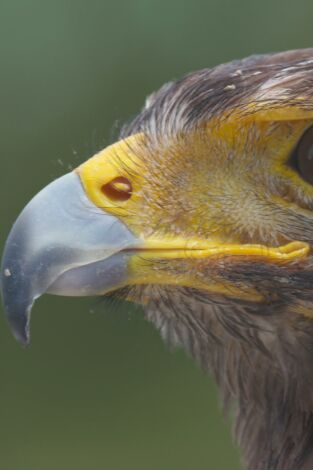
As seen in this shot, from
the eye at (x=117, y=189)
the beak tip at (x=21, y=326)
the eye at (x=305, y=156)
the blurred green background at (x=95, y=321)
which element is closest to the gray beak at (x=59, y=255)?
the beak tip at (x=21, y=326)

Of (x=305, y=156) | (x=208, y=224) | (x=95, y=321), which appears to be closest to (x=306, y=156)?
(x=305, y=156)

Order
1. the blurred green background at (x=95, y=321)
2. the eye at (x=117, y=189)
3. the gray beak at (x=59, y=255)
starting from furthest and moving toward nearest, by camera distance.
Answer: the blurred green background at (x=95, y=321)
the eye at (x=117, y=189)
the gray beak at (x=59, y=255)

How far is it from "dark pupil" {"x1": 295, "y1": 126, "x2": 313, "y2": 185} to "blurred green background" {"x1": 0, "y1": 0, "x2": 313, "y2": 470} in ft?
17.5

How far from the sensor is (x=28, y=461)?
9578 millimetres

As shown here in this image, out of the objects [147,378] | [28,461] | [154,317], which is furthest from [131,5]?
[154,317]

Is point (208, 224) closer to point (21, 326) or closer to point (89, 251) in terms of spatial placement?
point (89, 251)

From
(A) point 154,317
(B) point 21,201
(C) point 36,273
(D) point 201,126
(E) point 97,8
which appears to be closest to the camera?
(C) point 36,273

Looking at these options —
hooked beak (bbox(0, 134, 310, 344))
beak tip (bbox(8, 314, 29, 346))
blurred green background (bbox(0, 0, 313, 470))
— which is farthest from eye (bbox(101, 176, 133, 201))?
blurred green background (bbox(0, 0, 313, 470))

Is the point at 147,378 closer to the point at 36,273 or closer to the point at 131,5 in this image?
the point at 131,5

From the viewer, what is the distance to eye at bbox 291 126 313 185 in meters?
3.70

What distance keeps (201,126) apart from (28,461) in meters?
6.22

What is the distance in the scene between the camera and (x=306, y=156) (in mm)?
3713

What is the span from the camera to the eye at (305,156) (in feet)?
12.1

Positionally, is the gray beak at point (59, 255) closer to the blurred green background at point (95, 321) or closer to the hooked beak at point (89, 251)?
the hooked beak at point (89, 251)
